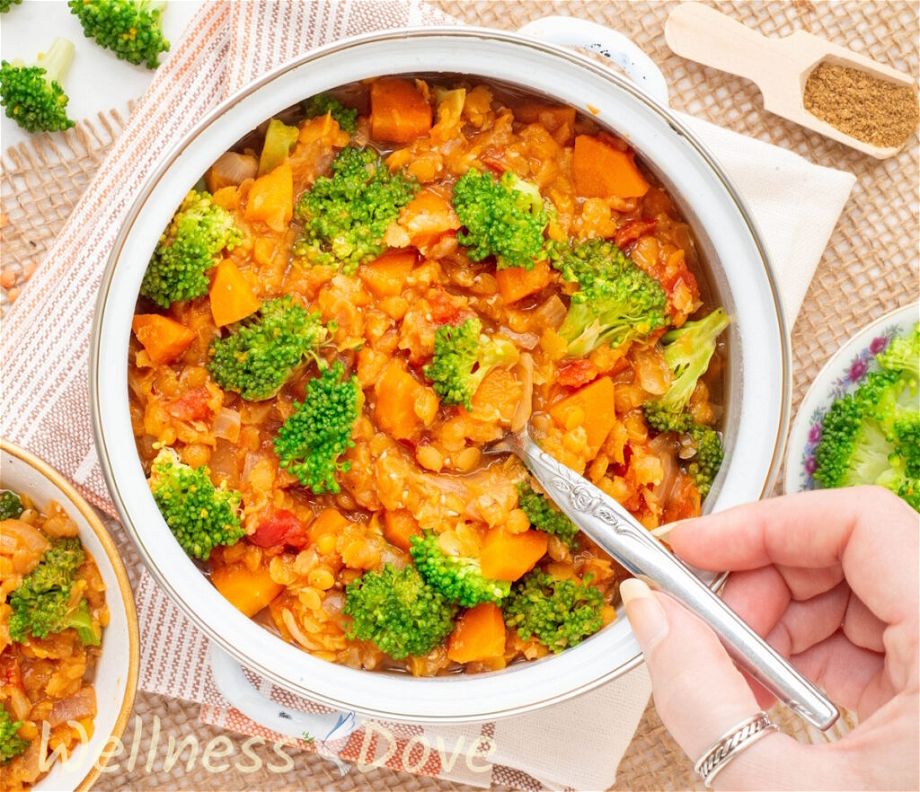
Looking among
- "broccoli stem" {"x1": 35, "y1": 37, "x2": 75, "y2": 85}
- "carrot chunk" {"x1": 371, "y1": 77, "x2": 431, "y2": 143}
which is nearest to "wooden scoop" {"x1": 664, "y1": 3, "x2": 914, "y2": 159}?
"carrot chunk" {"x1": 371, "y1": 77, "x2": 431, "y2": 143}

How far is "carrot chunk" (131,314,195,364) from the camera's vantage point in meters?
3.05

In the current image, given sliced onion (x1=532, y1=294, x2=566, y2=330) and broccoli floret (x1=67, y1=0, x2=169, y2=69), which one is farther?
broccoli floret (x1=67, y1=0, x2=169, y2=69)

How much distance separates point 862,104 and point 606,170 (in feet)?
4.20

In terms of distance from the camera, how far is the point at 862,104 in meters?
3.80

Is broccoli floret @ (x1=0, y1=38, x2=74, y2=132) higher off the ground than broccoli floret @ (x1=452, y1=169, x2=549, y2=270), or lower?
higher

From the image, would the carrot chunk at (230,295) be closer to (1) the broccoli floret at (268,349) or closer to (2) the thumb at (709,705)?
(1) the broccoli floret at (268,349)

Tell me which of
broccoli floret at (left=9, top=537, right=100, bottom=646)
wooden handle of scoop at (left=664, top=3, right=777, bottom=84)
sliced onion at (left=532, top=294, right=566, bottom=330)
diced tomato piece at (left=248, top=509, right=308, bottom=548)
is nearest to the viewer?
diced tomato piece at (left=248, top=509, right=308, bottom=548)

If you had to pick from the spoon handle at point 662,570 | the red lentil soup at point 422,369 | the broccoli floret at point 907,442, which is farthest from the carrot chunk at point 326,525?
the broccoli floret at point 907,442

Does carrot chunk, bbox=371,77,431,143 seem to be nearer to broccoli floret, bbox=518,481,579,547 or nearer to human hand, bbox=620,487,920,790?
broccoli floret, bbox=518,481,579,547

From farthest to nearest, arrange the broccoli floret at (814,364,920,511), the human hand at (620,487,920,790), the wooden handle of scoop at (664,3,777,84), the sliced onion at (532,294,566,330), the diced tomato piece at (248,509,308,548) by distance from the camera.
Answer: the wooden handle of scoop at (664,3,777,84) → the broccoli floret at (814,364,920,511) → the sliced onion at (532,294,566,330) → the diced tomato piece at (248,509,308,548) → the human hand at (620,487,920,790)

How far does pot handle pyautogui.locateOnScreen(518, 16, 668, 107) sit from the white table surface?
4.46ft

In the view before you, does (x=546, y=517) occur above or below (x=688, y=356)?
below

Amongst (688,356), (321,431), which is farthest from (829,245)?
(321,431)

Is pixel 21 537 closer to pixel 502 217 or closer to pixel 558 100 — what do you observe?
pixel 502 217
